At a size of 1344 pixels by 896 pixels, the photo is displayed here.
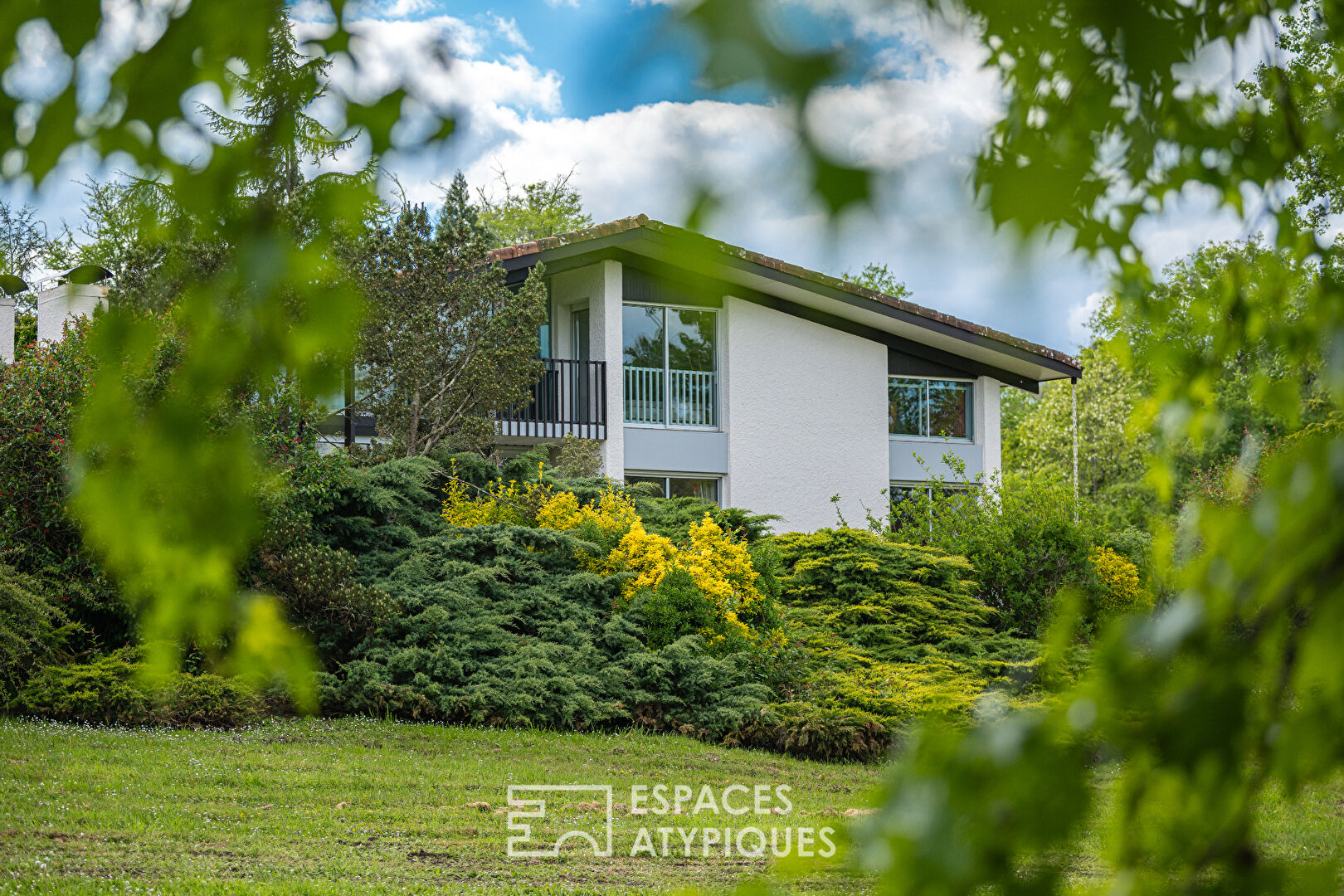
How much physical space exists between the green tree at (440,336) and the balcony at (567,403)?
2583 mm

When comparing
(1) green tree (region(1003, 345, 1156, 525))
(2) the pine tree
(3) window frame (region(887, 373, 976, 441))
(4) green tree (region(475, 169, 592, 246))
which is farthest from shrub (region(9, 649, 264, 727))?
(4) green tree (region(475, 169, 592, 246))

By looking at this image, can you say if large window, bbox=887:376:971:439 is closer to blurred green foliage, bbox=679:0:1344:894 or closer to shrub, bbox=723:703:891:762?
shrub, bbox=723:703:891:762

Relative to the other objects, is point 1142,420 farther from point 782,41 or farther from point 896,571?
point 896,571

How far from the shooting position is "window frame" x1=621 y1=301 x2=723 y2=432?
18.2 meters

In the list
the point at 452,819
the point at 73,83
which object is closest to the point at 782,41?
the point at 73,83

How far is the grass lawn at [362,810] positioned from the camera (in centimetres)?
543

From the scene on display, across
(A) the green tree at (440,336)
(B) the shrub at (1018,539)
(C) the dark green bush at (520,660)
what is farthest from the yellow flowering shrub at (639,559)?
(B) the shrub at (1018,539)

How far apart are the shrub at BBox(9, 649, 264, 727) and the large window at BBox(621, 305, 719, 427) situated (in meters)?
9.81

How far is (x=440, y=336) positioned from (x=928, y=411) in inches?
407

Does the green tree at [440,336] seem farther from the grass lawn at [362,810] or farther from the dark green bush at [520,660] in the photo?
the grass lawn at [362,810]

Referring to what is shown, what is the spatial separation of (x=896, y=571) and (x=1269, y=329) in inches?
383

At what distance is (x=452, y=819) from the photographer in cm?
659

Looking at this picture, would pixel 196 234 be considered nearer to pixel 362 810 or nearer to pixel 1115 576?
pixel 362 810

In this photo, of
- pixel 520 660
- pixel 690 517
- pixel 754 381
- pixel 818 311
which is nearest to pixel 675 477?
pixel 754 381
